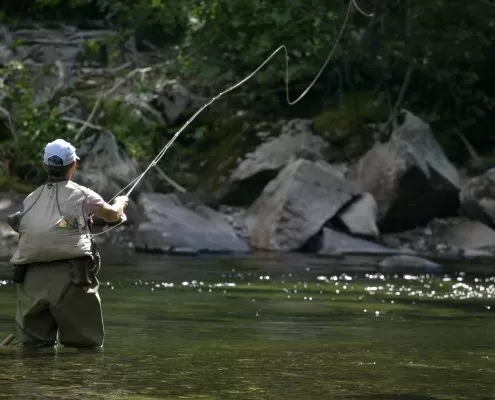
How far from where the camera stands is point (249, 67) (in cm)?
3238

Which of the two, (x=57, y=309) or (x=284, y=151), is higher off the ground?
(x=284, y=151)

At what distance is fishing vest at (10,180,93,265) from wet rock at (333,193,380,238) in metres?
17.4

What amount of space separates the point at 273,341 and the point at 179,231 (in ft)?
46.7

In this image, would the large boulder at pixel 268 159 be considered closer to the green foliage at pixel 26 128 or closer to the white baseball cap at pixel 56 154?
the green foliage at pixel 26 128

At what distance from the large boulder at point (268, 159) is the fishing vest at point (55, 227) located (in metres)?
19.2

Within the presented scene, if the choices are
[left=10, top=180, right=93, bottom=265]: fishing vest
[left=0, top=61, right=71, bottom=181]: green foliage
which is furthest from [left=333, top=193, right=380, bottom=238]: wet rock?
[left=10, top=180, right=93, bottom=265]: fishing vest

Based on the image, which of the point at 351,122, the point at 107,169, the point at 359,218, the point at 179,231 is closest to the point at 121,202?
the point at 179,231

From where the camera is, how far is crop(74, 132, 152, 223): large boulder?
88.0 ft

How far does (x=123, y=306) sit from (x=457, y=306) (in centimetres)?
363

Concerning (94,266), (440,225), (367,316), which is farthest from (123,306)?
(440,225)

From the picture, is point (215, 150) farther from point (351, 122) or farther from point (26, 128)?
point (26, 128)

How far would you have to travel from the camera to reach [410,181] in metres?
28.4

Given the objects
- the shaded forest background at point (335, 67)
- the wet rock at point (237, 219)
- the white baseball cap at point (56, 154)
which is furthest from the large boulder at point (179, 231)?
the white baseball cap at point (56, 154)

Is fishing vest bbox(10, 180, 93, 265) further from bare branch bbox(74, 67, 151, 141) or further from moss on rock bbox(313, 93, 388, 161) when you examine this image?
moss on rock bbox(313, 93, 388, 161)
